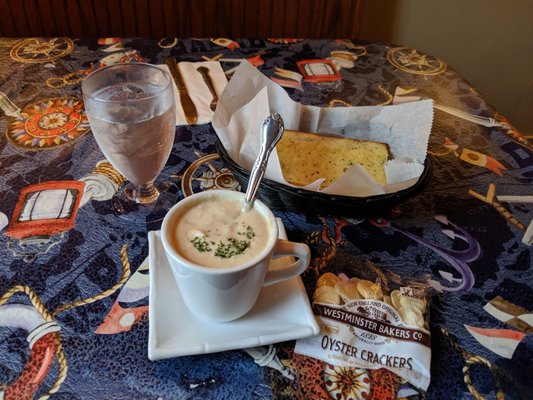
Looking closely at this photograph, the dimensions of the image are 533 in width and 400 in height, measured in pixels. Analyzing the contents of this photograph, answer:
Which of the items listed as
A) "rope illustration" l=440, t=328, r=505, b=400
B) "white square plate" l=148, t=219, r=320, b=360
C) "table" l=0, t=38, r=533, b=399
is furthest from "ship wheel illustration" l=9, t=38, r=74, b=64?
"rope illustration" l=440, t=328, r=505, b=400

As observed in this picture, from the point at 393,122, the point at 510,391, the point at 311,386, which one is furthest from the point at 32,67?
the point at 510,391

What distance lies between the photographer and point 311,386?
0.48 m

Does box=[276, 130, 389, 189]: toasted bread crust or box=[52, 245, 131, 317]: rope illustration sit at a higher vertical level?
box=[276, 130, 389, 189]: toasted bread crust

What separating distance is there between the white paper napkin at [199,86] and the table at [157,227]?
44 mm

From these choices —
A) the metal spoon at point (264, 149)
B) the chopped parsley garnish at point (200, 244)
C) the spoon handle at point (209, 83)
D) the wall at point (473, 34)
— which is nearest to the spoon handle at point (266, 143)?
the metal spoon at point (264, 149)

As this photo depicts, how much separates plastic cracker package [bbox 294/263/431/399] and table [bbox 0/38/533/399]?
0.7 inches

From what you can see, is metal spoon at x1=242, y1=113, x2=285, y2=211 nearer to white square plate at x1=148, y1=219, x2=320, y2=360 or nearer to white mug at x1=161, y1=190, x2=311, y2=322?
white mug at x1=161, y1=190, x2=311, y2=322

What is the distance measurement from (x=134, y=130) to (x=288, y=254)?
28cm

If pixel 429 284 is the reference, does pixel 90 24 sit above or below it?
below

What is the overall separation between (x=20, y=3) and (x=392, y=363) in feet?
5.13

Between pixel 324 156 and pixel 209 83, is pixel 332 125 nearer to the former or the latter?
pixel 324 156

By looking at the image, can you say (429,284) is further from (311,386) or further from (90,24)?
(90,24)

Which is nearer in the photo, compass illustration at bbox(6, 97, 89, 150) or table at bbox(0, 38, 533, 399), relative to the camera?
table at bbox(0, 38, 533, 399)

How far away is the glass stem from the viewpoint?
707 mm
